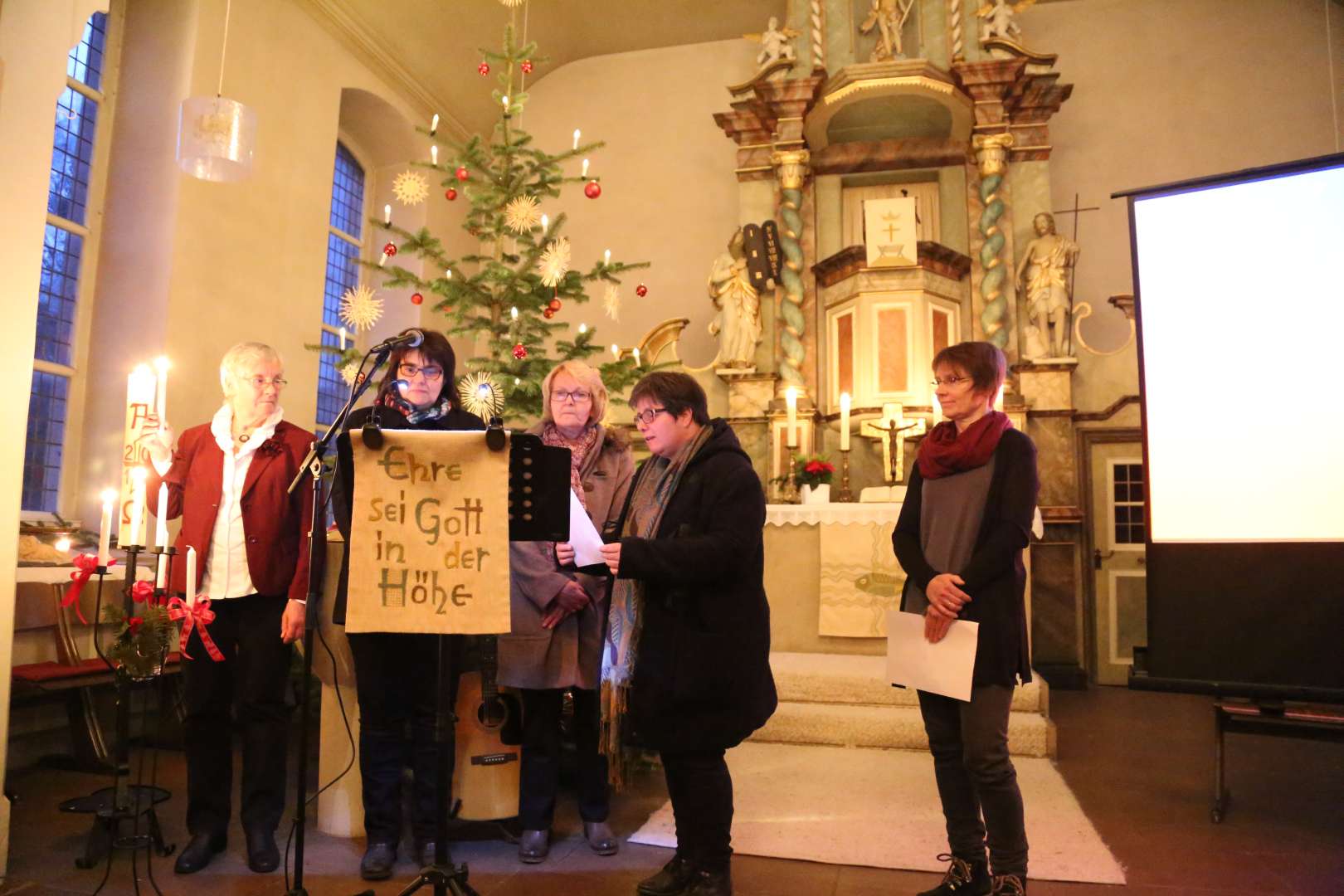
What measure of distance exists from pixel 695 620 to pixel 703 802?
1.65 ft

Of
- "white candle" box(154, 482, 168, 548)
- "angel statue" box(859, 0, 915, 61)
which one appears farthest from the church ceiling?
"white candle" box(154, 482, 168, 548)

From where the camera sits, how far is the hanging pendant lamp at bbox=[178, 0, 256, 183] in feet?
13.6

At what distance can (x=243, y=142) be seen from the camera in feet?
14.0

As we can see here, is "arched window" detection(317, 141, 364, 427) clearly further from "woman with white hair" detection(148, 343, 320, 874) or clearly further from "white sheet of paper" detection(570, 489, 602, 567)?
"white sheet of paper" detection(570, 489, 602, 567)

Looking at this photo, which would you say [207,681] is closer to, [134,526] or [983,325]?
[134,526]

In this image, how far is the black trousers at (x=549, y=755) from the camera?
3.08 m

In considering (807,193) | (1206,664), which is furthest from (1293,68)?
(1206,664)

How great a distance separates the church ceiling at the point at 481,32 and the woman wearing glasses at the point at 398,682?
5.87 meters

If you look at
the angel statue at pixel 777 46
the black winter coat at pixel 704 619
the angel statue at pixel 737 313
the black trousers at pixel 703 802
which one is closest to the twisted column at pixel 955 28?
the angel statue at pixel 777 46

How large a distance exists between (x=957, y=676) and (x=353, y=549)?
1546 mm

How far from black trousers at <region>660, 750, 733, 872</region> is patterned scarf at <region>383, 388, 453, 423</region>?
1.20 m

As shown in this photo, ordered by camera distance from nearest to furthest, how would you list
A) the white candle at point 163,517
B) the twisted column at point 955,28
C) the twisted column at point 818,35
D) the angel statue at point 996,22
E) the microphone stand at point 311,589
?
the microphone stand at point 311,589
the white candle at point 163,517
the angel statue at point 996,22
the twisted column at point 955,28
the twisted column at point 818,35

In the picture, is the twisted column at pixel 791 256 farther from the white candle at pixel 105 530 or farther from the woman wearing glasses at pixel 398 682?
the white candle at pixel 105 530

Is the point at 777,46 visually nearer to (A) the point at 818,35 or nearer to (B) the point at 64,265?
(A) the point at 818,35
